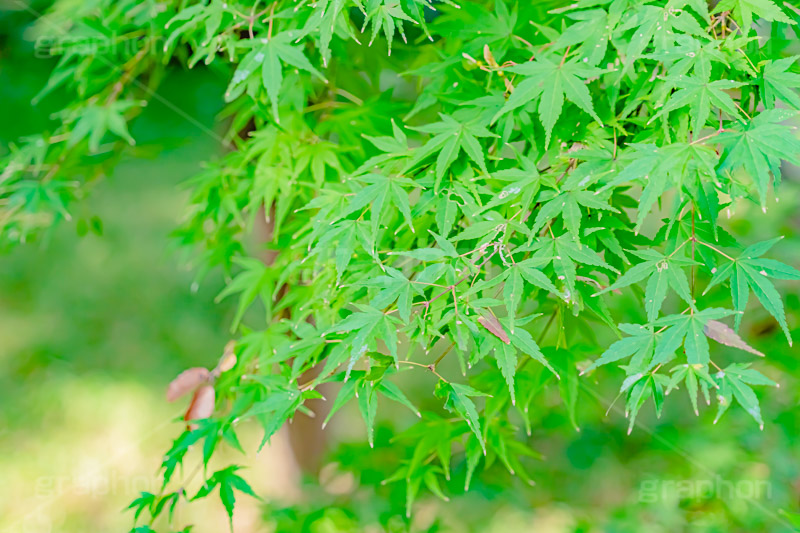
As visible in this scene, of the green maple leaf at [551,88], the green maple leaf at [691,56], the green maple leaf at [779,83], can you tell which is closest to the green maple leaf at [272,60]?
the green maple leaf at [551,88]

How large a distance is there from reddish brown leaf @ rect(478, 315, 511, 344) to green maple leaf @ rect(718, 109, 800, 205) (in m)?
0.36

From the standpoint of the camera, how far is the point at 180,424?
321 cm

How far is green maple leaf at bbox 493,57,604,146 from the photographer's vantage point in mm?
950

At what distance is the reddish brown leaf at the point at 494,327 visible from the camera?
900 millimetres

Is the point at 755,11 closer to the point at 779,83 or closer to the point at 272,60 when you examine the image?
the point at 779,83

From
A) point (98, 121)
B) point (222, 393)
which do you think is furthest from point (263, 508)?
point (98, 121)

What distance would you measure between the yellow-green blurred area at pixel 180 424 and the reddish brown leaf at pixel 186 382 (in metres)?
0.23

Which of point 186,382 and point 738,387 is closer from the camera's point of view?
point 738,387

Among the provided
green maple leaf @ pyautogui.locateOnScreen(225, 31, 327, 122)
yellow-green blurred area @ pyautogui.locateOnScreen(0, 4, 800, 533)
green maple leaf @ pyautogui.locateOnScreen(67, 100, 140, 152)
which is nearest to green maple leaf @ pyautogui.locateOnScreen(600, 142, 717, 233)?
green maple leaf @ pyautogui.locateOnScreen(225, 31, 327, 122)

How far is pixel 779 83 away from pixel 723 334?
0.36 m

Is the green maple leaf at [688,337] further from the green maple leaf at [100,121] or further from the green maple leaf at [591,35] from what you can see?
the green maple leaf at [100,121]

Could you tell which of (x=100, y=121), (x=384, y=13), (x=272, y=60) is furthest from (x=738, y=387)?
(x=100, y=121)

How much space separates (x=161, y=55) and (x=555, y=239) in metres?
1.22

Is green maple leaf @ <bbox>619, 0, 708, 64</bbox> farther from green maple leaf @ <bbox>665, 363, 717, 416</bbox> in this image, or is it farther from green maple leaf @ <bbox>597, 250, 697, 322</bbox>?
green maple leaf @ <bbox>665, 363, 717, 416</bbox>
